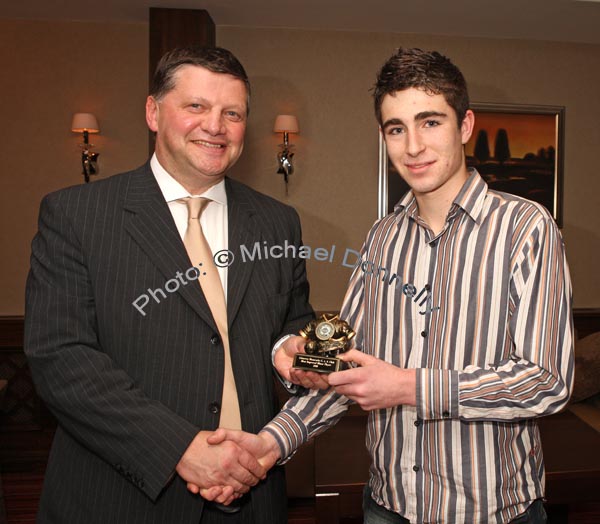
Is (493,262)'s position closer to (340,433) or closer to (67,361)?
(67,361)

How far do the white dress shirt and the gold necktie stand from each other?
3 cm

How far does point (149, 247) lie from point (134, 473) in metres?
0.57

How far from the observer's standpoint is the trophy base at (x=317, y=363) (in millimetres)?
1455

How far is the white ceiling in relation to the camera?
177 inches

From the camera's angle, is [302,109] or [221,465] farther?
[302,109]

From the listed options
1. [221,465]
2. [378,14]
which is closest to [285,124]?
[378,14]

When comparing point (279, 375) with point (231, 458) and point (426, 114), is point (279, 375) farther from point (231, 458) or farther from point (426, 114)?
point (426, 114)

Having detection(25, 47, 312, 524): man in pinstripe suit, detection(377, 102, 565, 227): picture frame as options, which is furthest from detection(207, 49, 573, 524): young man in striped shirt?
detection(377, 102, 565, 227): picture frame

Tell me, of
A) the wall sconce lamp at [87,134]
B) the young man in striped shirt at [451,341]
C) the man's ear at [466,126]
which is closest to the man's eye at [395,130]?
the young man in striped shirt at [451,341]

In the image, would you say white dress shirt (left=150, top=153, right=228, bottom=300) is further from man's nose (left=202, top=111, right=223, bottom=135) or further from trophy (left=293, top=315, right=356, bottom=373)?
trophy (left=293, top=315, right=356, bottom=373)

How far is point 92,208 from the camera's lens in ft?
5.23

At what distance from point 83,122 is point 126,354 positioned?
3703 millimetres

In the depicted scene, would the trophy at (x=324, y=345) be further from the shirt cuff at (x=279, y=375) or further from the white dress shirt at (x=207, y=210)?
the white dress shirt at (x=207, y=210)

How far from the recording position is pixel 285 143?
16.7 ft
